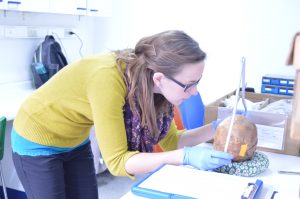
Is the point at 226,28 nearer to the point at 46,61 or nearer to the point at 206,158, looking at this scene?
the point at 46,61

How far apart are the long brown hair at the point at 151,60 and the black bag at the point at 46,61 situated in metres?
1.67

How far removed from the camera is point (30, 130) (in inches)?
49.0

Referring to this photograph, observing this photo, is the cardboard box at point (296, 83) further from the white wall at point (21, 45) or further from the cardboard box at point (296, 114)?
the white wall at point (21, 45)

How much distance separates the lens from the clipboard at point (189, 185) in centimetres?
92

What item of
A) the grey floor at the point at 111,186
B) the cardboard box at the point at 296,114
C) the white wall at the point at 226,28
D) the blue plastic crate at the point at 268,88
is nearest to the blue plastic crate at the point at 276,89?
the blue plastic crate at the point at 268,88

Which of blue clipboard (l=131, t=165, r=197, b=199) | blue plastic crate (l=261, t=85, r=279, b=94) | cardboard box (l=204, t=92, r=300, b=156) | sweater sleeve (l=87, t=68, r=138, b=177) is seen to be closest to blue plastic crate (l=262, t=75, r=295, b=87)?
blue plastic crate (l=261, t=85, r=279, b=94)

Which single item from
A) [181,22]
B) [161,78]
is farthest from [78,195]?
[181,22]

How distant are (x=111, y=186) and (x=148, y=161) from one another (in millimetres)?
1666

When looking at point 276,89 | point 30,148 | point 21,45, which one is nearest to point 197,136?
point 30,148

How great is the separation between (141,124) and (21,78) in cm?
187

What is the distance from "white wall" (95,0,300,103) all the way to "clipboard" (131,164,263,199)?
203 centimetres

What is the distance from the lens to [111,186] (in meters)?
2.65

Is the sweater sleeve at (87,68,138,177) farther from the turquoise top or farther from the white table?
the turquoise top

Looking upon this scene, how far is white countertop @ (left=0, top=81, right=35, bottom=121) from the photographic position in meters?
2.05
